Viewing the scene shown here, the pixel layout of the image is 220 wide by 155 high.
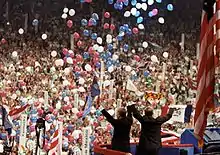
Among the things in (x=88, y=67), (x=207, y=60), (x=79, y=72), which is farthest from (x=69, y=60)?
(x=207, y=60)

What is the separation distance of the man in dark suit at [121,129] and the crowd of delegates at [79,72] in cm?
192

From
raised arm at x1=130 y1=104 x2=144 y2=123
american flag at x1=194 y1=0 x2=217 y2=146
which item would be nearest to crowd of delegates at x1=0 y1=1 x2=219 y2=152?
raised arm at x1=130 y1=104 x2=144 y2=123

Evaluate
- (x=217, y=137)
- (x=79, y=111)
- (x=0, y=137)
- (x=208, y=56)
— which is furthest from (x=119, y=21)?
(x=208, y=56)

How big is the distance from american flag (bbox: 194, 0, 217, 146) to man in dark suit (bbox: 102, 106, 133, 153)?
7.13 feet

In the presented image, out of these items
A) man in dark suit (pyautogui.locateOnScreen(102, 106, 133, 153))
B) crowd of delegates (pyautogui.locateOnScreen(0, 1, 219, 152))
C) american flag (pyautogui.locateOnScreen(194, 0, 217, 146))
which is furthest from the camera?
crowd of delegates (pyautogui.locateOnScreen(0, 1, 219, 152))

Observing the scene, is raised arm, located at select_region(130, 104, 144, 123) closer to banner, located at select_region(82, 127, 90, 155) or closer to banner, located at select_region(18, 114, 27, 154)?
banner, located at select_region(82, 127, 90, 155)

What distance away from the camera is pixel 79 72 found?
977cm

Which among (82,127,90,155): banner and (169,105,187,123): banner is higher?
(169,105,187,123): banner

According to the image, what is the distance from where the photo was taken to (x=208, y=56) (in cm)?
386

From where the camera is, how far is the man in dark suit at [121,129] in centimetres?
605

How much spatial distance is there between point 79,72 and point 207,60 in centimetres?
603

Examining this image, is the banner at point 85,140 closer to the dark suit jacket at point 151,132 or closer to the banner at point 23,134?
the banner at point 23,134

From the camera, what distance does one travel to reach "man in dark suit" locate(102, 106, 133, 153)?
605 centimetres

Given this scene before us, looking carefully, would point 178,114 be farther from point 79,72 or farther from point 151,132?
point 151,132
